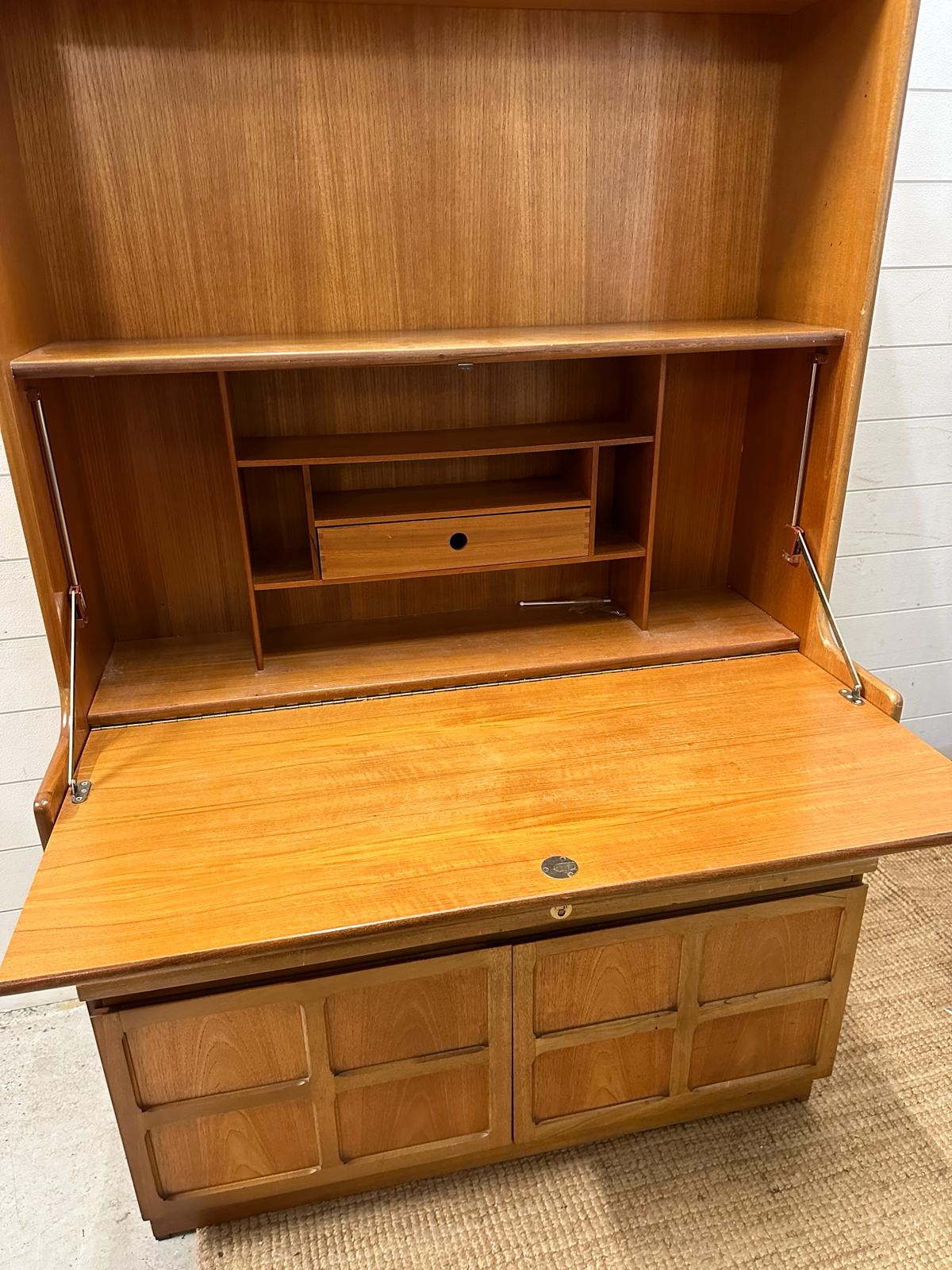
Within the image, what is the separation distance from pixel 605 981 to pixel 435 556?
754 millimetres

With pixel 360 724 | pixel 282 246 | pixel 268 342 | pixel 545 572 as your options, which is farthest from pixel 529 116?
pixel 360 724

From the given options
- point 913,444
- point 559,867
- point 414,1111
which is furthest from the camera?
point 913,444

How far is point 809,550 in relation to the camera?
5.31 feet

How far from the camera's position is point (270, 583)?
1528 mm

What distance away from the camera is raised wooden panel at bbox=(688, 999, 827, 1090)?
1.47 meters

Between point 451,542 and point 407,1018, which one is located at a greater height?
point 451,542

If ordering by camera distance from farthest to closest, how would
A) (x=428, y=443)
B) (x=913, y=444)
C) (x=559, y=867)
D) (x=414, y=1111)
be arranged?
(x=913, y=444) → (x=428, y=443) → (x=414, y=1111) → (x=559, y=867)

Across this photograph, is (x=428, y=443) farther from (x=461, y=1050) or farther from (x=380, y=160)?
(x=461, y=1050)

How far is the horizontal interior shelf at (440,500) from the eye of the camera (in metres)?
→ 1.56

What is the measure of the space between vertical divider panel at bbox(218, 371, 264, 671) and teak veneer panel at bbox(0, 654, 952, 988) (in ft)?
0.48

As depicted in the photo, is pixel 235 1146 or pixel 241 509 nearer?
pixel 235 1146

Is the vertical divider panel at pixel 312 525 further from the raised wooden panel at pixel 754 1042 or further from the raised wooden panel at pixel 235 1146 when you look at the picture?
the raised wooden panel at pixel 754 1042

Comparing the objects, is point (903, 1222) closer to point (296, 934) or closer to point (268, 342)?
point (296, 934)

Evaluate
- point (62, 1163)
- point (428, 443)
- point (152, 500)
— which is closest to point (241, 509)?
point (152, 500)
